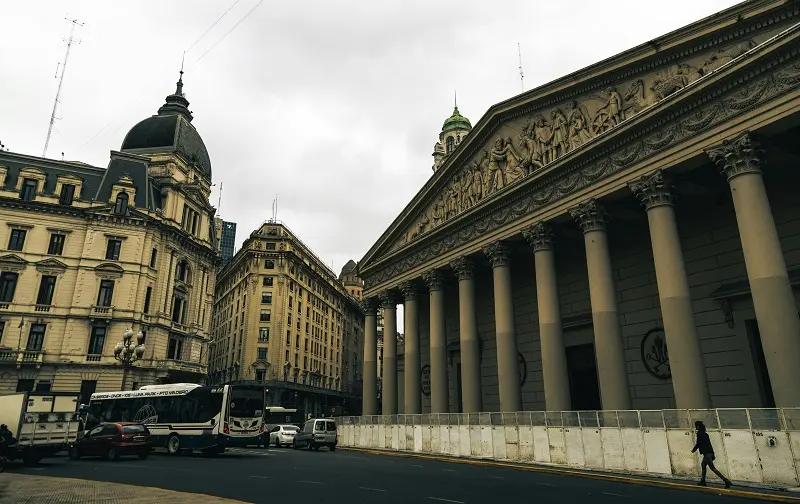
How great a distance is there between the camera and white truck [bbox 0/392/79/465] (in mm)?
19000

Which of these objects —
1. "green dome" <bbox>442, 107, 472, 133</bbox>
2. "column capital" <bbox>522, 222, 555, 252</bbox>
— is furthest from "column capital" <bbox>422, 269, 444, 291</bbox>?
"green dome" <bbox>442, 107, 472, 133</bbox>

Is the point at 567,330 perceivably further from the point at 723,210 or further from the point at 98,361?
the point at 98,361

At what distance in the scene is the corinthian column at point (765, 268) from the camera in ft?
44.8

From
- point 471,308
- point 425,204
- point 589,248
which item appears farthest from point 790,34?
point 425,204

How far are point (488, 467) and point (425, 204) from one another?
17.2 metres

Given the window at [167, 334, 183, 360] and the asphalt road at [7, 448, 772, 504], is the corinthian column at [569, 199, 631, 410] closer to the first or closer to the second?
the asphalt road at [7, 448, 772, 504]

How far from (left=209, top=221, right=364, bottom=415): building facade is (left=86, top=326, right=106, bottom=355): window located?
1547cm

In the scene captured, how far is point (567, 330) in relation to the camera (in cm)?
2533

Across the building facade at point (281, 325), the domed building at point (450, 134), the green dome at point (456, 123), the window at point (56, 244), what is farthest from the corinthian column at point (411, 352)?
the green dome at point (456, 123)

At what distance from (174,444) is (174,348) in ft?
93.7

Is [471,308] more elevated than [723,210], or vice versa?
[723,210]

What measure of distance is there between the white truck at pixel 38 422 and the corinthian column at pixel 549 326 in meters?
20.3

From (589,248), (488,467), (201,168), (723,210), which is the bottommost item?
(488,467)

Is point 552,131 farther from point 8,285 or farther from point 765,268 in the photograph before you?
point 8,285
